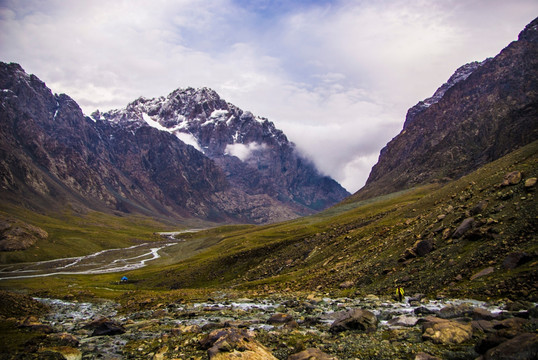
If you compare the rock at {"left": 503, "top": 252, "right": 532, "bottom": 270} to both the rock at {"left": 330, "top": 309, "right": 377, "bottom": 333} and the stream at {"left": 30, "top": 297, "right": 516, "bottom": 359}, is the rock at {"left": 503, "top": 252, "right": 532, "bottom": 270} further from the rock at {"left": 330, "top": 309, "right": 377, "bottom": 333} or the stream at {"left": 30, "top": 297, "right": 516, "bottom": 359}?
the rock at {"left": 330, "top": 309, "right": 377, "bottom": 333}

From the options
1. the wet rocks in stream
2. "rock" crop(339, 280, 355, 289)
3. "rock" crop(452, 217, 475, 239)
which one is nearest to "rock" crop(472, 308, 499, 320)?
the wet rocks in stream

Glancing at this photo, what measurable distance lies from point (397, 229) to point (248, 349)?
1857 inches

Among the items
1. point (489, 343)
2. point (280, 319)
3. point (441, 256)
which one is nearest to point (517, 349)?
point (489, 343)

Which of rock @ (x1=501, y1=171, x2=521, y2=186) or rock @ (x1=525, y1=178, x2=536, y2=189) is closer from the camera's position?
rock @ (x1=525, y1=178, x2=536, y2=189)

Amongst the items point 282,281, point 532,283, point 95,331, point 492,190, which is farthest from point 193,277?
point 532,283

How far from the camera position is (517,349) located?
13.9 metres

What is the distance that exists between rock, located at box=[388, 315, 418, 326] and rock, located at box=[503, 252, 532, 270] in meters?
10.4

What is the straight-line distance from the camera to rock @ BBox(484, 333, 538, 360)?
13.6 meters

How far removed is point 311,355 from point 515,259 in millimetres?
20833

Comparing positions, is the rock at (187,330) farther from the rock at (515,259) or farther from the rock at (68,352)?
the rock at (515,259)

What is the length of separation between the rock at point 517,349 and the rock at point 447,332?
3.69 m

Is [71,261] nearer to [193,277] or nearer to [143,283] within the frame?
[143,283]

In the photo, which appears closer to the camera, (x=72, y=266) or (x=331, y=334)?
(x=331, y=334)

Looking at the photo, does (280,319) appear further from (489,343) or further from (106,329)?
(489,343)
